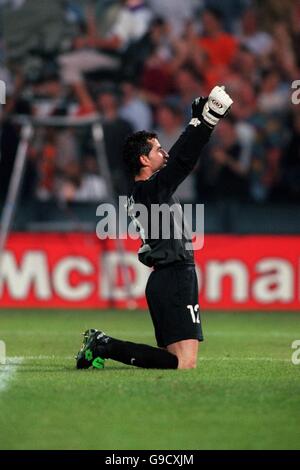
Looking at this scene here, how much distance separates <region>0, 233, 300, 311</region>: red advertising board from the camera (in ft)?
58.9

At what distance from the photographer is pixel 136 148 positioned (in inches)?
384

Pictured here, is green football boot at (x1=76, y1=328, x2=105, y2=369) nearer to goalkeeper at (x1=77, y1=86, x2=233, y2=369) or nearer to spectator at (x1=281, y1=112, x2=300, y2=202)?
goalkeeper at (x1=77, y1=86, x2=233, y2=369)

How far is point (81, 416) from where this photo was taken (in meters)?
7.71

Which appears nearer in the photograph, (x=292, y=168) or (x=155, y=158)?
(x=155, y=158)

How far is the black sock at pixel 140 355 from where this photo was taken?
31.0ft

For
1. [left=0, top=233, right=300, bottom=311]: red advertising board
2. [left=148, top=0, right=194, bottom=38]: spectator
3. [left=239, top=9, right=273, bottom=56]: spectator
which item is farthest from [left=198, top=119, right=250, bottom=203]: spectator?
[left=148, top=0, right=194, bottom=38]: spectator

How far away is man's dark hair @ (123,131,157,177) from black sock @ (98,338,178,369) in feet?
4.52

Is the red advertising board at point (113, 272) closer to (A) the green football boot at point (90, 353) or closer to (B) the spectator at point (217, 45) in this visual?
(B) the spectator at point (217, 45)

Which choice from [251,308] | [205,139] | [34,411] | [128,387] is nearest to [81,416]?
[34,411]

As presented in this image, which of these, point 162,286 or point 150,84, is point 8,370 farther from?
point 150,84

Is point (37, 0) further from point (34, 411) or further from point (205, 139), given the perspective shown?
point (34, 411)

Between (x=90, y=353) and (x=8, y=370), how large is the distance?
0.80 metres

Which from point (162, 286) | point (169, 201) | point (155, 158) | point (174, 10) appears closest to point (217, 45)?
point (174, 10)

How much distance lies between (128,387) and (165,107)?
9.69 meters
